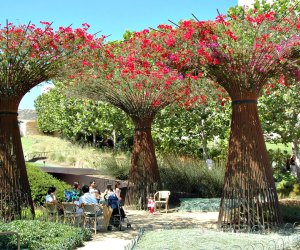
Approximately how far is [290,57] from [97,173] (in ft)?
42.2

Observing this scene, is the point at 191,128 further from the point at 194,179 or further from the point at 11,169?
the point at 11,169

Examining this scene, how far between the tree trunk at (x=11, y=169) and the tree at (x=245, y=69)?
3.37 meters

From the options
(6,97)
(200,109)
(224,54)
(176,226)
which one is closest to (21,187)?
(6,97)

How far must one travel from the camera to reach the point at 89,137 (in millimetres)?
37969

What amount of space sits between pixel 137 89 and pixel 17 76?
15.1 ft

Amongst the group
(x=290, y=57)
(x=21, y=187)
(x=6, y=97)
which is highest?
(x=290, y=57)

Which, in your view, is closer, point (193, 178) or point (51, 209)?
point (51, 209)

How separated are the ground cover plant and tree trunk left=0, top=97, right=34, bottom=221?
2743mm

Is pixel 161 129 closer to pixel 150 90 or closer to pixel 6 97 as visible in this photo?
pixel 150 90

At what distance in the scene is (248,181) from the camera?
826 cm

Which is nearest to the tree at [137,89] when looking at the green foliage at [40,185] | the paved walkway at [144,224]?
the paved walkway at [144,224]

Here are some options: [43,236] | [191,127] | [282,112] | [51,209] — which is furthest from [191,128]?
[43,236]

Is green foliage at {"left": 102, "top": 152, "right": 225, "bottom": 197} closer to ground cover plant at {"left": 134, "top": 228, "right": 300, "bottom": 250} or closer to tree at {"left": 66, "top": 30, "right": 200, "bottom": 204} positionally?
tree at {"left": 66, "top": 30, "right": 200, "bottom": 204}

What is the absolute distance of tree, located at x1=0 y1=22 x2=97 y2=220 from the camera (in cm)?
853
